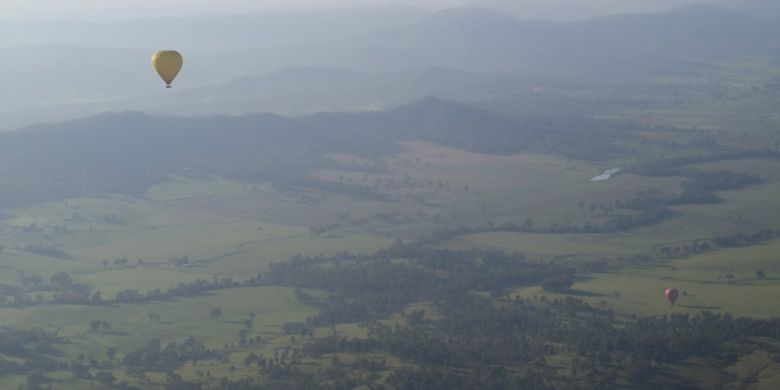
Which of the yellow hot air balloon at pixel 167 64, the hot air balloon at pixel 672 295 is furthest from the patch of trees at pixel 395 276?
the yellow hot air balloon at pixel 167 64

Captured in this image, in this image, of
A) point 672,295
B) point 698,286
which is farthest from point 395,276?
point 698,286

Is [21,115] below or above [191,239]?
above

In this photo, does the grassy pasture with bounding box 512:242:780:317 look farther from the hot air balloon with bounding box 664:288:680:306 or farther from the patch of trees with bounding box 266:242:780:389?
the patch of trees with bounding box 266:242:780:389

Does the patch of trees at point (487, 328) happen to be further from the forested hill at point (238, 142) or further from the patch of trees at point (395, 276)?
the forested hill at point (238, 142)

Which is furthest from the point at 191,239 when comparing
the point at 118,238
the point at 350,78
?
the point at 350,78

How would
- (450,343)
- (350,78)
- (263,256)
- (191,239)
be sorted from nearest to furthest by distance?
(450,343), (263,256), (191,239), (350,78)

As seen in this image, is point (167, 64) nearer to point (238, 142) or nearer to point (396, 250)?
point (396, 250)

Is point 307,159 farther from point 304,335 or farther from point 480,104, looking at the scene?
point 304,335

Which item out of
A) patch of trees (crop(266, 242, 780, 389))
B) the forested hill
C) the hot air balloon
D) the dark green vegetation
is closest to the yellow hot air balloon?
the dark green vegetation
